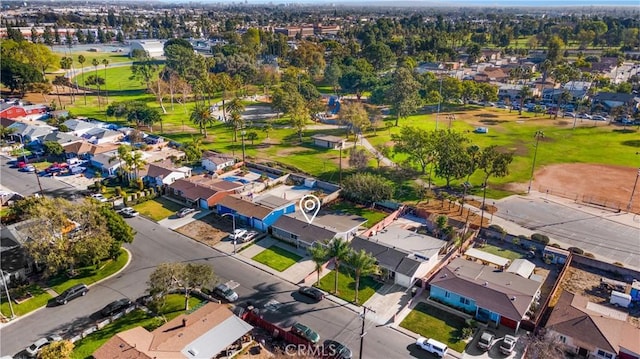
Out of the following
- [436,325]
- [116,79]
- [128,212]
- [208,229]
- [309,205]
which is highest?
[116,79]

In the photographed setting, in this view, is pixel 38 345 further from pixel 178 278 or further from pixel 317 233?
pixel 317 233

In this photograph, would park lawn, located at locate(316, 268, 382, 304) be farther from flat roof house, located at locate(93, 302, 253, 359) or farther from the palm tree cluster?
flat roof house, located at locate(93, 302, 253, 359)

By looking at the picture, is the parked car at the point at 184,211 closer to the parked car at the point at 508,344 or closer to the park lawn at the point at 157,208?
the park lawn at the point at 157,208

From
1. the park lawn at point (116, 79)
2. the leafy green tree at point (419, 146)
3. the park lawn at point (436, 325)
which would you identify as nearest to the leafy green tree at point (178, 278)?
the park lawn at point (436, 325)

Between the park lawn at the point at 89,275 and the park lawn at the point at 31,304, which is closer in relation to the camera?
the park lawn at the point at 31,304

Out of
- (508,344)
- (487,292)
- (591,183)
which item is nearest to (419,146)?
(591,183)

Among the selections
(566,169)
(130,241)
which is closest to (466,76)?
(566,169)
